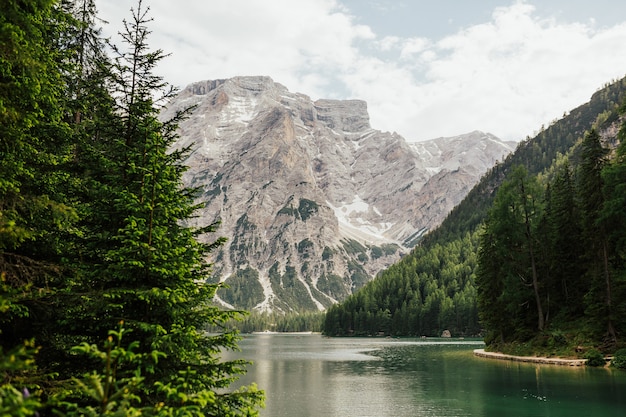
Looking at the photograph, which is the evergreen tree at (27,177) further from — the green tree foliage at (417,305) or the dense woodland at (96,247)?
the green tree foliage at (417,305)

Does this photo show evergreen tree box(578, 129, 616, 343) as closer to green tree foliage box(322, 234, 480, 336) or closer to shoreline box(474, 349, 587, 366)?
shoreline box(474, 349, 587, 366)

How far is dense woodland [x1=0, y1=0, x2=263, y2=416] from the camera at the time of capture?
11.4 m

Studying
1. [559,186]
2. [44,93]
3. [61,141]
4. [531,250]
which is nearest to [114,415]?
[44,93]

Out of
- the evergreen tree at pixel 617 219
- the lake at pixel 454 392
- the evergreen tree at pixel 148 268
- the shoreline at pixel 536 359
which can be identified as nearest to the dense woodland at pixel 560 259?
the evergreen tree at pixel 617 219

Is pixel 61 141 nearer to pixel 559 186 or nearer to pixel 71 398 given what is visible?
pixel 71 398

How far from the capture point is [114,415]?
661 cm

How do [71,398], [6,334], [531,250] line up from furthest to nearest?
[531,250]
[6,334]
[71,398]

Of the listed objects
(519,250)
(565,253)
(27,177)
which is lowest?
(27,177)

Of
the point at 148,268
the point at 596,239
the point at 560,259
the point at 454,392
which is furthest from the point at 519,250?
the point at 148,268

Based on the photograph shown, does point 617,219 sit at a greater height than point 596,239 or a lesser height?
greater

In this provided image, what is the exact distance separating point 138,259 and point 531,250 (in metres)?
55.4

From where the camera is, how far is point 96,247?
13875mm

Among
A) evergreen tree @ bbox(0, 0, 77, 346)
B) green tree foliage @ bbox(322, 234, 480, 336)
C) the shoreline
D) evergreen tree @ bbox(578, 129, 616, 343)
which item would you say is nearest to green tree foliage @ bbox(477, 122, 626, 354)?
evergreen tree @ bbox(578, 129, 616, 343)

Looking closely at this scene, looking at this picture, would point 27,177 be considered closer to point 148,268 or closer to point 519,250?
point 148,268
